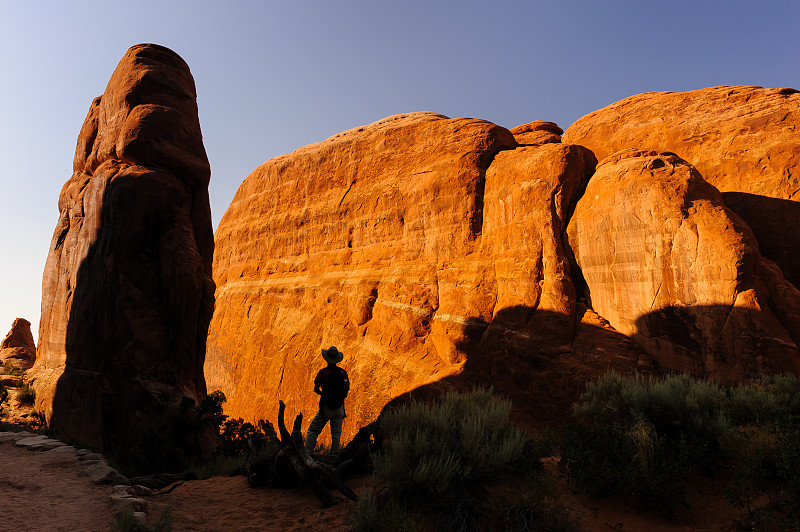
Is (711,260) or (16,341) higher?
(711,260)

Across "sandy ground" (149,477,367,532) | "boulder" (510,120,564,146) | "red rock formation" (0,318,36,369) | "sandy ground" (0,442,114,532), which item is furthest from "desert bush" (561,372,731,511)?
"red rock formation" (0,318,36,369)

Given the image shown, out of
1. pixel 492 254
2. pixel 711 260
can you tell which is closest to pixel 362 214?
pixel 492 254

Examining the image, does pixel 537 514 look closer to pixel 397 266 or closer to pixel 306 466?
pixel 306 466

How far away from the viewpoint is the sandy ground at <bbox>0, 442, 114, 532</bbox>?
5.35 m

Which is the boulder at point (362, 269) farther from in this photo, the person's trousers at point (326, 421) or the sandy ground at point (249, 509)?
the sandy ground at point (249, 509)

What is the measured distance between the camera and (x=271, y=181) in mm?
31984

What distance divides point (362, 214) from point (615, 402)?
19.2 meters

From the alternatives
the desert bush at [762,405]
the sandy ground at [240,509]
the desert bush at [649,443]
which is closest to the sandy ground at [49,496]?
the sandy ground at [240,509]

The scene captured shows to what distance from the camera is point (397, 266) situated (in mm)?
22375

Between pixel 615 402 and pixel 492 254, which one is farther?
pixel 492 254

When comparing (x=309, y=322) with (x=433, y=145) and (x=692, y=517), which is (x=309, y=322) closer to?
(x=433, y=145)

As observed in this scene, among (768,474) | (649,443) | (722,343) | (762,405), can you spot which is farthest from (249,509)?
(722,343)

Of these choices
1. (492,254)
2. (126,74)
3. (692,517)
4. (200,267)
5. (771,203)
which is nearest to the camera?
(692,517)

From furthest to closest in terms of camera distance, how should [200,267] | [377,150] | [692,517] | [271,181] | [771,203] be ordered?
[271,181] < [377,150] < [771,203] < [200,267] < [692,517]
